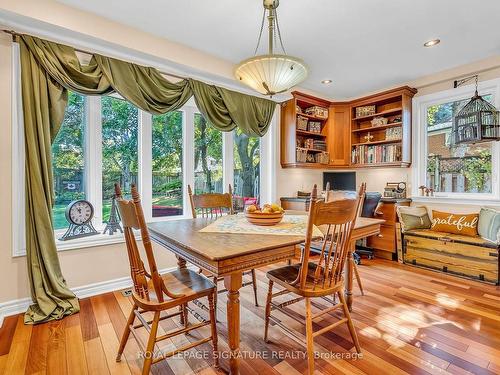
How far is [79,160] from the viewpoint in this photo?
269cm

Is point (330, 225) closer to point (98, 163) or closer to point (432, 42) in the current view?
point (98, 163)

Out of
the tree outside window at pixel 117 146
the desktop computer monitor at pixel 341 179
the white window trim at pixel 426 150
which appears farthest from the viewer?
the desktop computer monitor at pixel 341 179

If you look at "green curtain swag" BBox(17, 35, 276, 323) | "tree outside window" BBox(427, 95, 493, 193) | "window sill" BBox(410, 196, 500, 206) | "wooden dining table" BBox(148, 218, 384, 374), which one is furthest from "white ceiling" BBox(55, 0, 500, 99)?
"wooden dining table" BBox(148, 218, 384, 374)

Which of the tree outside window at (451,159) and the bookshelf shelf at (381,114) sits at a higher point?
the bookshelf shelf at (381,114)

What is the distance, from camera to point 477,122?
10.5 feet

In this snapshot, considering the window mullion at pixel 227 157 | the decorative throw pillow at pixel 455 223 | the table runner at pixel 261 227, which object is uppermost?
the window mullion at pixel 227 157

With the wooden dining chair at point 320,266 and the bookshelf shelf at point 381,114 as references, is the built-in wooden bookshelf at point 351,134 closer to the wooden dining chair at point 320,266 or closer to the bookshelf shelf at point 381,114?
the bookshelf shelf at point 381,114

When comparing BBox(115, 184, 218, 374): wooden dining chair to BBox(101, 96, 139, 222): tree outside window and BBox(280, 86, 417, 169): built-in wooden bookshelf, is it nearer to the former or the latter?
BBox(101, 96, 139, 222): tree outside window

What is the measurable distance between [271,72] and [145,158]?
179 centimetres

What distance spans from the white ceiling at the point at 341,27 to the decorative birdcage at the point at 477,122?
56 centimetres

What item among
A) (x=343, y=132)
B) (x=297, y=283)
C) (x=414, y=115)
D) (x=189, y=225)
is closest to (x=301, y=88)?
(x=343, y=132)

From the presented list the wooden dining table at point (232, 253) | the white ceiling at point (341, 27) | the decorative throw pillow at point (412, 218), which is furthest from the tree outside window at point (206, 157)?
the decorative throw pillow at point (412, 218)

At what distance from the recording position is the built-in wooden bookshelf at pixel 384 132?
389cm

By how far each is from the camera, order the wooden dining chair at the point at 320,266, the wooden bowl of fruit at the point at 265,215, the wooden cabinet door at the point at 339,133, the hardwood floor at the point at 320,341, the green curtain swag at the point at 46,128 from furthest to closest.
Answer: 1. the wooden cabinet door at the point at 339,133
2. the green curtain swag at the point at 46,128
3. the wooden bowl of fruit at the point at 265,215
4. the hardwood floor at the point at 320,341
5. the wooden dining chair at the point at 320,266
